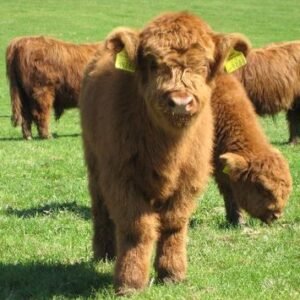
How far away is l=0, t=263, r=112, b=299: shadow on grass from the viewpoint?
5035mm

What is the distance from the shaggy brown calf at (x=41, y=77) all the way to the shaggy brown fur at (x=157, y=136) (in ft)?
34.0

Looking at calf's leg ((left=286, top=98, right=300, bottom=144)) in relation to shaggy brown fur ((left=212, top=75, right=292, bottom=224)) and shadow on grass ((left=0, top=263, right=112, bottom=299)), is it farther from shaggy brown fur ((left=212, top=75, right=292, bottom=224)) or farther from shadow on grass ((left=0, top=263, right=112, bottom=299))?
shadow on grass ((left=0, top=263, right=112, bottom=299))

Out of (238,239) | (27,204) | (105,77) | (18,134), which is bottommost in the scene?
(18,134)

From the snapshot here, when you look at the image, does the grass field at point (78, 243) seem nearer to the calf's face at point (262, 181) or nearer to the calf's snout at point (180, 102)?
the calf's face at point (262, 181)

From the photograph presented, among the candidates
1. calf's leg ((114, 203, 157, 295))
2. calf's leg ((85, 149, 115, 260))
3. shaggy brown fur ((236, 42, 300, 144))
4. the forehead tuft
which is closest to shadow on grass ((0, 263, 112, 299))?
calf's leg ((85, 149, 115, 260))

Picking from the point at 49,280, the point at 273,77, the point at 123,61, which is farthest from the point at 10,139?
the point at 123,61

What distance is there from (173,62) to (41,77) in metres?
11.7

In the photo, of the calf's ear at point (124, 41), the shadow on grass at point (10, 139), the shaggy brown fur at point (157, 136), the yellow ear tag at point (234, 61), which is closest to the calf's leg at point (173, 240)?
the shaggy brown fur at point (157, 136)

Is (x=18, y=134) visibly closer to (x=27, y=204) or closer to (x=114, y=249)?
(x=27, y=204)

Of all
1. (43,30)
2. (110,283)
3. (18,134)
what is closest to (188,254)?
(110,283)

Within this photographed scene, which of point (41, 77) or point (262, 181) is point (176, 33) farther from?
point (41, 77)

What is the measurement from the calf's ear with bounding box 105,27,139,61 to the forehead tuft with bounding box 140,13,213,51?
0.05 m

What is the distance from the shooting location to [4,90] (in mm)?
24031

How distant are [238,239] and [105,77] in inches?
87.3
